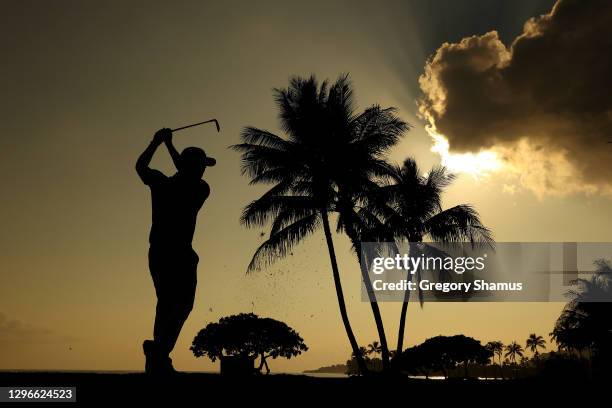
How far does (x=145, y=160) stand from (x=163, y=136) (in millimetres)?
328

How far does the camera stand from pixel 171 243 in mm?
5434

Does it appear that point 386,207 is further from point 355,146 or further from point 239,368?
point 239,368

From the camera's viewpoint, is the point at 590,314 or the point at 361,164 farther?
the point at 590,314

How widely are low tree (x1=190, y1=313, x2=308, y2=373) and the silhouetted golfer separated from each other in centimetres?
4320

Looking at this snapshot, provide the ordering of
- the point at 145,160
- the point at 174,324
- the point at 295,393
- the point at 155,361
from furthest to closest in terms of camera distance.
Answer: the point at 145,160 → the point at 174,324 → the point at 155,361 → the point at 295,393

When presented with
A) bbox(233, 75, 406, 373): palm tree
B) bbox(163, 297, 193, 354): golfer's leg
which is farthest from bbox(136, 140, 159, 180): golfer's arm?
bbox(233, 75, 406, 373): palm tree

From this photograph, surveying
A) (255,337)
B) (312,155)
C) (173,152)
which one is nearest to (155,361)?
(173,152)

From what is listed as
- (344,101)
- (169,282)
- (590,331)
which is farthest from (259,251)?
(590,331)

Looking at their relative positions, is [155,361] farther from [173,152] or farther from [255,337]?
[255,337]

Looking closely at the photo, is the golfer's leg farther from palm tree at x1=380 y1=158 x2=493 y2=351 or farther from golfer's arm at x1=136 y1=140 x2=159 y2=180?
palm tree at x1=380 y1=158 x2=493 y2=351

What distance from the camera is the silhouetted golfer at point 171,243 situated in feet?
17.5

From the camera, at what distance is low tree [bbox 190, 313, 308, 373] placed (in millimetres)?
47844

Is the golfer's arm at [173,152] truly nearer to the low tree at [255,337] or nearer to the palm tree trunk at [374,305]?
the palm tree trunk at [374,305]

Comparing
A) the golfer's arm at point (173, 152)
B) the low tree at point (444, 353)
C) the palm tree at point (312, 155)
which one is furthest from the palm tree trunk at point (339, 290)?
the low tree at point (444, 353)
